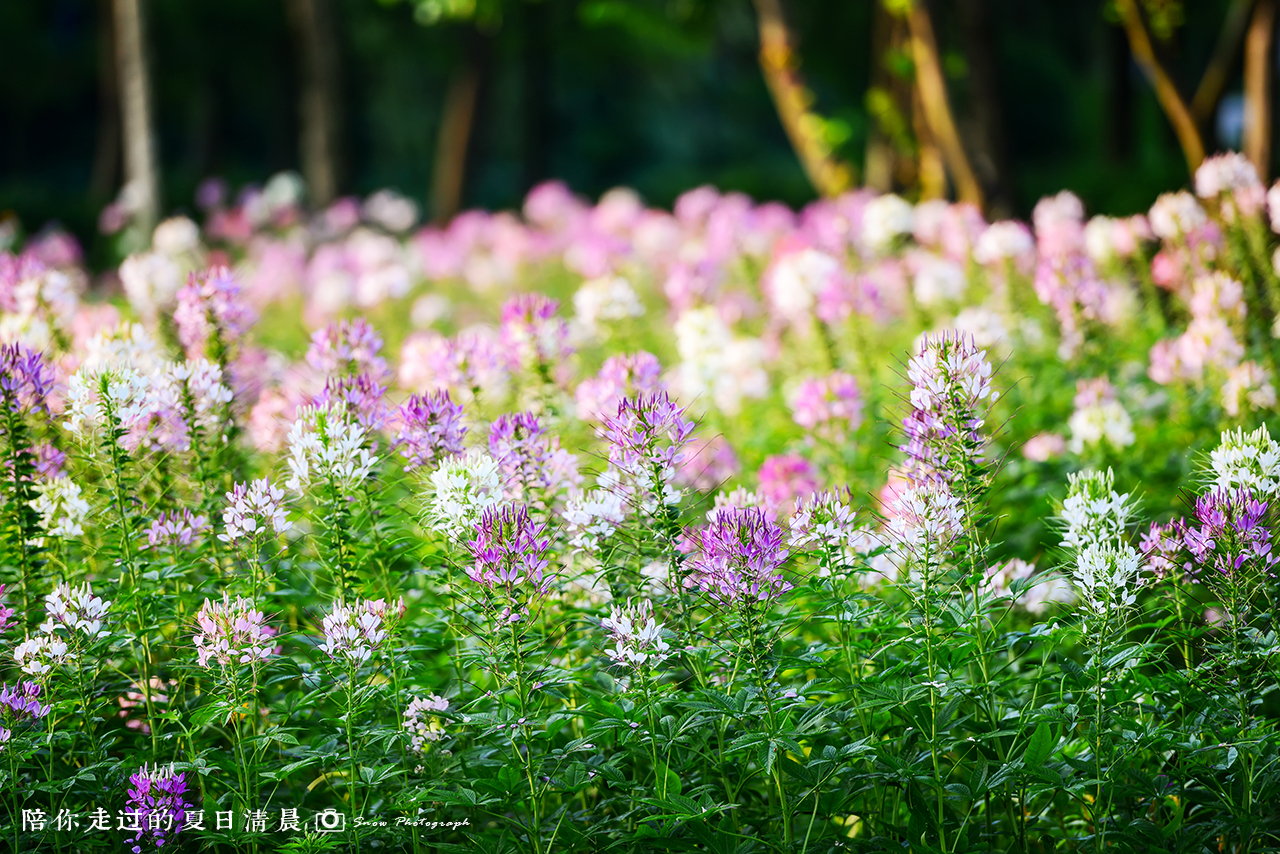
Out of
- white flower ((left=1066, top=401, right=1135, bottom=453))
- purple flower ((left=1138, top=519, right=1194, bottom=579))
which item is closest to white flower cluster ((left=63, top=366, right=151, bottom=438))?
purple flower ((left=1138, top=519, right=1194, bottom=579))

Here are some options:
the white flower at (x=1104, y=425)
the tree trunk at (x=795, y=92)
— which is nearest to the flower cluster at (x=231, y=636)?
the white flower at (x=1104, y=425)

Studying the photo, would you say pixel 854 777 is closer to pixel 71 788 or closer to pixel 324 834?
pixel 324 834

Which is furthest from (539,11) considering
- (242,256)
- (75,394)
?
(75,394)

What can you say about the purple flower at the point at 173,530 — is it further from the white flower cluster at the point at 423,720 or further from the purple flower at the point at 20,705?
the white flower cluster at the point at 423,720

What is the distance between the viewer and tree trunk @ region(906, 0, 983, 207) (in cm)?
941

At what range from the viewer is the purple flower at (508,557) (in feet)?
9.42

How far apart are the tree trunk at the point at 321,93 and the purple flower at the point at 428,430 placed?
12.5 metres

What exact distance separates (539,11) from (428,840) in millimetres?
23299

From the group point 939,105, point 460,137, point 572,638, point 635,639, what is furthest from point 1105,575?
point 460,137

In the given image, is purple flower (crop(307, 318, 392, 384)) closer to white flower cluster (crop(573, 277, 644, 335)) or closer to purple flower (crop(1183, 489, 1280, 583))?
white flower cluster (crop(573, 277, 644, 335))

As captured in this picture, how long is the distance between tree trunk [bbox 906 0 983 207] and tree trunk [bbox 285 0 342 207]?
827cm

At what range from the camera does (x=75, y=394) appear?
3.32 metres

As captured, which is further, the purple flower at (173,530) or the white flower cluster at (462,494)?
the purple flower at (173,530)

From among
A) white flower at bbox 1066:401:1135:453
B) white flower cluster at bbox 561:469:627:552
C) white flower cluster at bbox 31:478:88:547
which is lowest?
white flower cluster at bbox 561:469:627:552
